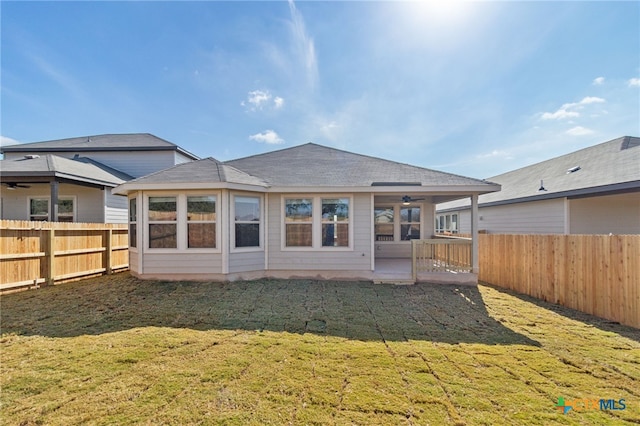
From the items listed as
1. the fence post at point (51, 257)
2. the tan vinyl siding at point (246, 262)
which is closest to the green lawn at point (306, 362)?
the fence post at point (51, 257)

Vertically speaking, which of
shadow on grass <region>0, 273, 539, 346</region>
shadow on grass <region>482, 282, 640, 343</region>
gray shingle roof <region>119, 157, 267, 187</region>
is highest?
gray shingle roof <region>119, 157, 267, 187</region>

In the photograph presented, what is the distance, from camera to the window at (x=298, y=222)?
26.1ft

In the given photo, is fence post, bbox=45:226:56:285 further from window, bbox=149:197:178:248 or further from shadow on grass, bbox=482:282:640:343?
shadow on grass, bbox=482:282:640:343

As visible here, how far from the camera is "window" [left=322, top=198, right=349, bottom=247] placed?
26.1 feet

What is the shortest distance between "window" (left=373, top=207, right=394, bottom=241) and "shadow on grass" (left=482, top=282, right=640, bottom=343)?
16.2ft

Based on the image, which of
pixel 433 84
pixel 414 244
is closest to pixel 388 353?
pixel 414 244

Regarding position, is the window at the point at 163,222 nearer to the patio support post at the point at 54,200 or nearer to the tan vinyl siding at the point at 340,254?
the tan vinyl siding at the point at 340,254

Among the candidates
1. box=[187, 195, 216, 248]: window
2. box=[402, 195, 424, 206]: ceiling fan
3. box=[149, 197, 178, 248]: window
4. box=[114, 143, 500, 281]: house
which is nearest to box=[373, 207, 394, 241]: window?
box=[402, 195, 424, 206]: ceiling fan

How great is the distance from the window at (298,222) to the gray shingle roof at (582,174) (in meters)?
9.07

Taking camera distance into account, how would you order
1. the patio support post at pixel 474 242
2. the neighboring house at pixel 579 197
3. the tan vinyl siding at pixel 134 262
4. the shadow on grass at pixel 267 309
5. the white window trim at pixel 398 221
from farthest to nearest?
the white window trim at pixel 398 221
the neighboring house at pixel 579 197
the tan vinyl siding at pixel 134 262
the patio support post at pixel 474 242
the shadow on grass at pixel 267 309

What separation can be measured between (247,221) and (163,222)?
7.51 feet

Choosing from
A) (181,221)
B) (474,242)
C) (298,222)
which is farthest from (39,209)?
(474,242)

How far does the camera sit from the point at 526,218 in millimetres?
11156

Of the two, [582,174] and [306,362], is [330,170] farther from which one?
[582,174]
